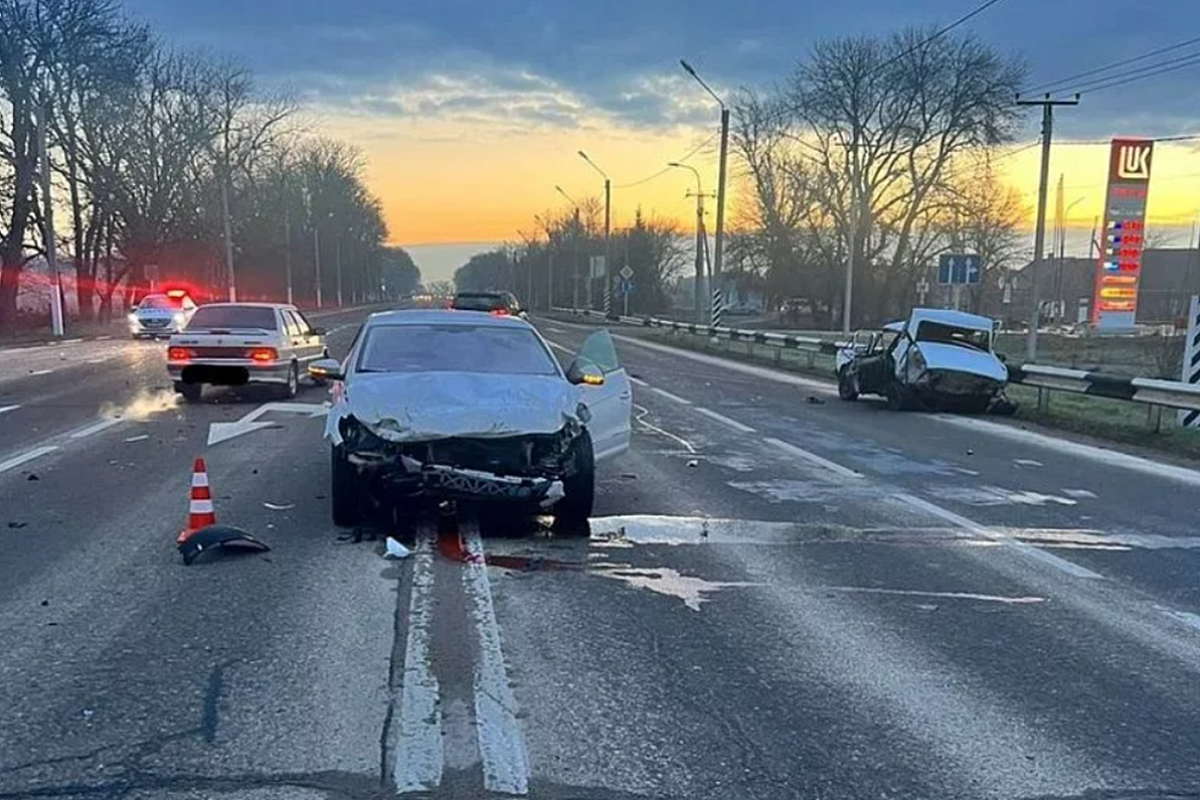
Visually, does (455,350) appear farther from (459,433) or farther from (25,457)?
(25,457)

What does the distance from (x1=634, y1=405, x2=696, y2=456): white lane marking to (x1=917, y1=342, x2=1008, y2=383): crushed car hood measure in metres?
4.64

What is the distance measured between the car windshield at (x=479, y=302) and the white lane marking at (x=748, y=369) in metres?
5.54

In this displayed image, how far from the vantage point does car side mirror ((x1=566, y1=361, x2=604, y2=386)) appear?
342 inches

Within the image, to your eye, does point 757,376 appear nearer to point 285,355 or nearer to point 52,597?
point 285,355

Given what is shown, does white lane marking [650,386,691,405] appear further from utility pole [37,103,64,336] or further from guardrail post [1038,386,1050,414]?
utility pole [37,103,64,336]

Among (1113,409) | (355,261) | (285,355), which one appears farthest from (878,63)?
(355,261)

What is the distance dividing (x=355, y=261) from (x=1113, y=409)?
407 feet

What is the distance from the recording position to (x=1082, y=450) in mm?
13344

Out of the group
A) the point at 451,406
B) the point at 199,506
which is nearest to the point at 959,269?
the point at 451,406

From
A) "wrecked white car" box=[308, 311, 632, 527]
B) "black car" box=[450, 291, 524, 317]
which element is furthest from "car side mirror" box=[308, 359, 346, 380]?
"black car" box=[450, 291, 524, 317]

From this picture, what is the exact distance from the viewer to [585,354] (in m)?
9.34

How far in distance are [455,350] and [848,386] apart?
12.2 m

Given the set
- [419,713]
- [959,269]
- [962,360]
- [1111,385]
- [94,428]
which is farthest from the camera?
[959,269]

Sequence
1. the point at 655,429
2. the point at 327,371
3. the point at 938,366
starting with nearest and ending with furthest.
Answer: the point at 327,371 < the point at 655,429 < the point at 938,366
